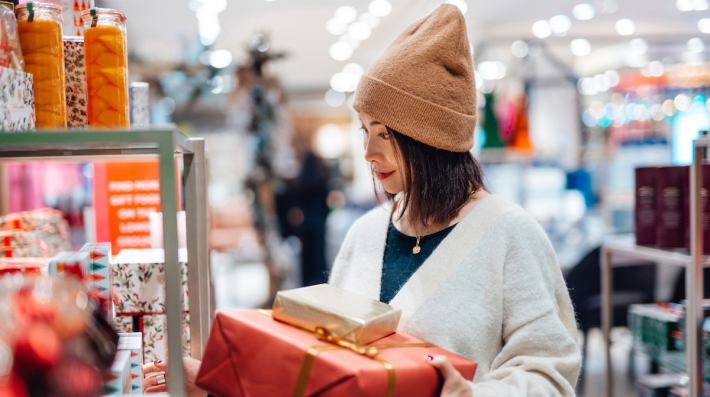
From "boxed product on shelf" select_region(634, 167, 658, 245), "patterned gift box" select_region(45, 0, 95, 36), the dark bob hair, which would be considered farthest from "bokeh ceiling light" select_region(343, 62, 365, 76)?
"patterned gift box" select_region(45, 0, 95, 36)

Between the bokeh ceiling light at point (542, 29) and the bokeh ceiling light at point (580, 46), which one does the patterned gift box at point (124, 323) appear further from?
the bokeh ceiling light at point (580, 46)

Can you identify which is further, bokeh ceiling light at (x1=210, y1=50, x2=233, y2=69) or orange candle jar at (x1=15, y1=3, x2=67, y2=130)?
bokeh ceiling light at (x1=210, y1=50, x2=233, y2=69)

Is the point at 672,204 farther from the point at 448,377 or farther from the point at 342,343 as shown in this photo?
the point at 342,343

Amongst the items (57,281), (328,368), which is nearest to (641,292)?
(328,368)

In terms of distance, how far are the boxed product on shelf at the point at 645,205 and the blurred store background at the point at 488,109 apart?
0.77 m

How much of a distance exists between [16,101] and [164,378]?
2.07ft

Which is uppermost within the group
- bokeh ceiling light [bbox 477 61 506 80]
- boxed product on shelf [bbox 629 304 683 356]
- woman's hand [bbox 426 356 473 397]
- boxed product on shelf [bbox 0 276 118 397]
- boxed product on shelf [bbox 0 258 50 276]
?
bokeh ceiling light [bbox 477 61 506 80]

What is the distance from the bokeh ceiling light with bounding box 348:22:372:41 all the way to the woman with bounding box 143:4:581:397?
18.1 feet

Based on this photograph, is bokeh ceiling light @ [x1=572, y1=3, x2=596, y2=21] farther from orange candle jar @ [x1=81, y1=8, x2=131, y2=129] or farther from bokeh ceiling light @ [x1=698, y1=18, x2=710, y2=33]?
orange candle jar @ [x1=81, y1=8, x2=131, y2=129]

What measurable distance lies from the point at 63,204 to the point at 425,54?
5858 mm

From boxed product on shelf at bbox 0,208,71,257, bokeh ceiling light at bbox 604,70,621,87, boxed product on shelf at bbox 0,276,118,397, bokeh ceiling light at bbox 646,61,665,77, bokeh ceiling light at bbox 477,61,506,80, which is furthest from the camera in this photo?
bokeh ceiling light at bbox 604,70,621,87

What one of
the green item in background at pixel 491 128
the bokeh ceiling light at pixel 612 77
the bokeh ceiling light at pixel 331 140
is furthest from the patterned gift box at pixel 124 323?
the bokeh ceiling light at pixel 331 140

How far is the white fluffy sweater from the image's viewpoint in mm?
1245

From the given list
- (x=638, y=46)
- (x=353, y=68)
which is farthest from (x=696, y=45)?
(x=353, y=68)
